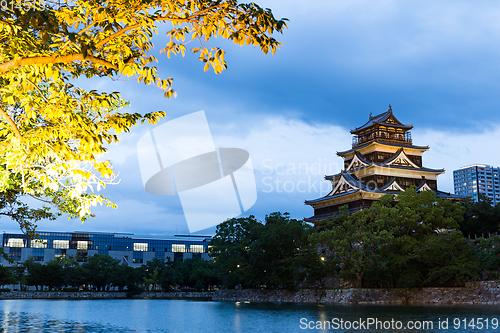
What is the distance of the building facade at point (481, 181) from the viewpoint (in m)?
151

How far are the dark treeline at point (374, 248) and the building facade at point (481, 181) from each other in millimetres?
117590

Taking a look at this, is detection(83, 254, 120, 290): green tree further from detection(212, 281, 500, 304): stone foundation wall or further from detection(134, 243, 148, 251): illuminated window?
detection(212, 281, 500, 304): stone foundation wall

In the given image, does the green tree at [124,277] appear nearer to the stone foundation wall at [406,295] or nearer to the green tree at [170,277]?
the green tree at [170,277]

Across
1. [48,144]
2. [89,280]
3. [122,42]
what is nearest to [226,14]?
[122,42]

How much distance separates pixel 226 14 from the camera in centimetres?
802

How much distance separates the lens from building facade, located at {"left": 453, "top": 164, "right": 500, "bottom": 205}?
151375 mm

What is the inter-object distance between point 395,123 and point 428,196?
1975cm

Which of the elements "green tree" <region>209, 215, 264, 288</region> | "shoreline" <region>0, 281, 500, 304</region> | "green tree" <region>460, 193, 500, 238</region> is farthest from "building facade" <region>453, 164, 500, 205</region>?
"shoreline" <region>0, 281, 500, 304</region>

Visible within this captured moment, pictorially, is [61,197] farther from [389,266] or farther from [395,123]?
[395,123]

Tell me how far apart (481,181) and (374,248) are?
135171 mm

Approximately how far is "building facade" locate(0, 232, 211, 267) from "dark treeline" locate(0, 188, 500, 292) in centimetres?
4606

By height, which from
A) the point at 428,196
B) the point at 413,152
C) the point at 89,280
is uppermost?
the point at 413,152

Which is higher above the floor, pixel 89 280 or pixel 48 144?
pixel 48 144

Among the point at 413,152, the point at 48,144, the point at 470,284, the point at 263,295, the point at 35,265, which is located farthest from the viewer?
the point at 35,265
